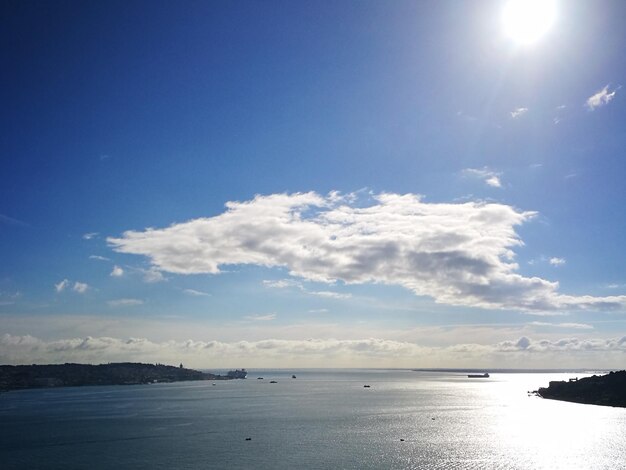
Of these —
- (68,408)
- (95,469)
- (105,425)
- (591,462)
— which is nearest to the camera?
(95,469)

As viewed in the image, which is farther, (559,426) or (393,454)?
(559,426)

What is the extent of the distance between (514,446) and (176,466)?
7010cm

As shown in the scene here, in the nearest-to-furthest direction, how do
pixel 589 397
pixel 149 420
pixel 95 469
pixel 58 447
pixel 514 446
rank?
pixel 95 469, pixel 58 447, pixel 514 446, pixel 149 420, pixel 589 397

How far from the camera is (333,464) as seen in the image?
81.3m

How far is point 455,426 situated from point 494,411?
186 feet

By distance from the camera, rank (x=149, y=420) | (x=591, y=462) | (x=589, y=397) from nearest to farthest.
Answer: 1. (x=591, y=462)
2. (x=149, y=420)
3. (x=589, y=397)

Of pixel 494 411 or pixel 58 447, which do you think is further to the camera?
pixel 494 411

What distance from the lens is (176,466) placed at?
78.9 m

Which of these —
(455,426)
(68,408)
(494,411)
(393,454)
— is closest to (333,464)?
(393,454)

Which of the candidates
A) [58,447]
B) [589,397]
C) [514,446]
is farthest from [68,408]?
[589,397]

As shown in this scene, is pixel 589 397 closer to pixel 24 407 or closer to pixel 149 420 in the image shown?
pixel 149 420

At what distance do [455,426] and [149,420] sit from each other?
87.3m

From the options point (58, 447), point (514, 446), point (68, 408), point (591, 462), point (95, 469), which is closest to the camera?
point (95, 469)

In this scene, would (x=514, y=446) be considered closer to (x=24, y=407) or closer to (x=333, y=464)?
(x=333, y=464)
